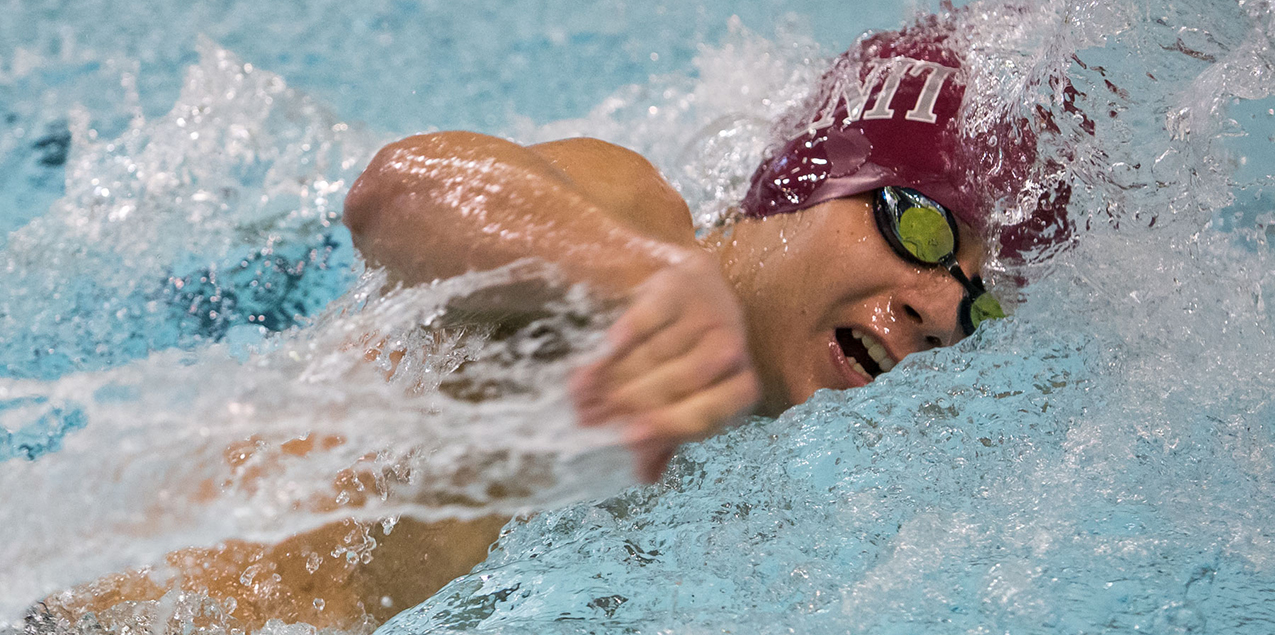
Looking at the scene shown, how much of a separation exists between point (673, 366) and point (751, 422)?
2.04 feet

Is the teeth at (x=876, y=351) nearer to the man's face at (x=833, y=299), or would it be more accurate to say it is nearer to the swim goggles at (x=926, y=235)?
the man's face at (x=833, y=299)

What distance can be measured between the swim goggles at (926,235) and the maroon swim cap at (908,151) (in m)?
0.02

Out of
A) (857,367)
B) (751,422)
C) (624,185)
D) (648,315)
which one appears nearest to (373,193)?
(624,185)

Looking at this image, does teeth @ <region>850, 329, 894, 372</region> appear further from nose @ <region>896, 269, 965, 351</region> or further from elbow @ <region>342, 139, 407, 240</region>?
elbow @ <region>342, 139, 407, 240</region>

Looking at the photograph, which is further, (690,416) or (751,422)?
(751,422)

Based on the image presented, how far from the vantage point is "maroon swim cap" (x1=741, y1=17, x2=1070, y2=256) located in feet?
4.76

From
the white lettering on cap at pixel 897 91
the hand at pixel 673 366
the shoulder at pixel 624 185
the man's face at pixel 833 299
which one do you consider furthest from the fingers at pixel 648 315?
the white lettering on cap at pixel 897 91

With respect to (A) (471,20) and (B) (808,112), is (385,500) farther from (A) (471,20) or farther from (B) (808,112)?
(A) (471,20)

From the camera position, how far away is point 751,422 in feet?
5.01

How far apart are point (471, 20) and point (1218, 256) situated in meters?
2.85

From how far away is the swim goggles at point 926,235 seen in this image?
1.45m

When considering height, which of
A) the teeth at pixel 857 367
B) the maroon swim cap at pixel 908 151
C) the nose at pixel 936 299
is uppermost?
the maroon swim cap at pixel 908 151

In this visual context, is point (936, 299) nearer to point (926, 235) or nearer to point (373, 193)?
point (926, 235)

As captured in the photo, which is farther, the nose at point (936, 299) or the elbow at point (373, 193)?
the nose at point (936, 299)
